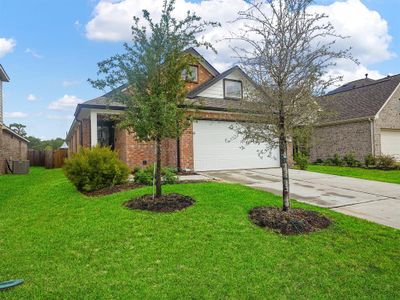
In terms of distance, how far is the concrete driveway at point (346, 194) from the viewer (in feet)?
21.0

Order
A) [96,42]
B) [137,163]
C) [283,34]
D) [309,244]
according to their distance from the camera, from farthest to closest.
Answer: [96,42], [137,163], [283,34], [309,244]

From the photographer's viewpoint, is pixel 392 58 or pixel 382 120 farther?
pixel 382 120

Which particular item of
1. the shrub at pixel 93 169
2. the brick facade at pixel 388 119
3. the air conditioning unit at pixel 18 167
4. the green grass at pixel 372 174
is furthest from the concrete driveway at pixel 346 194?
the air conditioning unit at pixel 18 167

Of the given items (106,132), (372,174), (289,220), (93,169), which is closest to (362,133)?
(372,174)

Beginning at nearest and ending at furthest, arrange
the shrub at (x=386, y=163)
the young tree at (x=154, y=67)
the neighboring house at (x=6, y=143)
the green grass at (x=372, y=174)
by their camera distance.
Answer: the young tree at (x=154, y=67) → the green grass at (x=372, y=174) → the neighboring house at (x=6, y=143) → the shrub at (x=386, y=163)

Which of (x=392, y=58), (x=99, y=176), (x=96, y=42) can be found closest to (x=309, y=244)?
(x=99, y=176)

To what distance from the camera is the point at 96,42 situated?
14602 millimetres

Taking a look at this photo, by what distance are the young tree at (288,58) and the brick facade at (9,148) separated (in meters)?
15.7

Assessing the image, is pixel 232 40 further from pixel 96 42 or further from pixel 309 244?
pixel 96 42

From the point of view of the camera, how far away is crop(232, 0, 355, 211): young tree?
5367 mm

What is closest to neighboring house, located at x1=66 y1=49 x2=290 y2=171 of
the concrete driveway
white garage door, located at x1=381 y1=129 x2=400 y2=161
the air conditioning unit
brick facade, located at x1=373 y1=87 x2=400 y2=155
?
the concrete driveway

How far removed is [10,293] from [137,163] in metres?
9.34

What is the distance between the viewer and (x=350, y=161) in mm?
18469

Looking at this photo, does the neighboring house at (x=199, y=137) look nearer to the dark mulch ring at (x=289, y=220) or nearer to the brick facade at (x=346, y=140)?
the dark mulch ring at (x=289, y=220)
